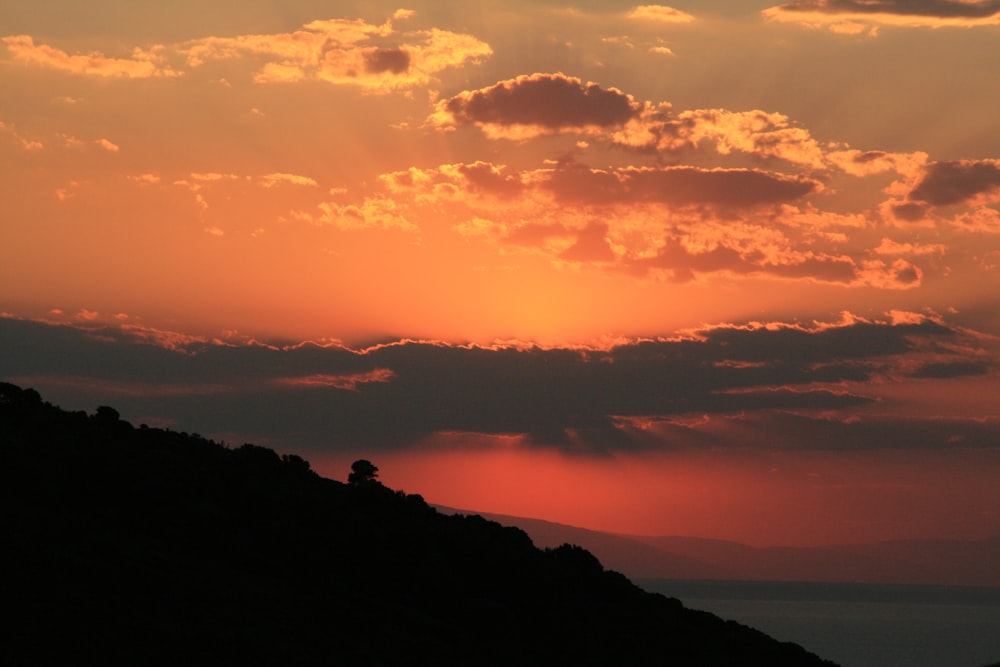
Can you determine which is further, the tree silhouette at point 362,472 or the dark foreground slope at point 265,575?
the tree silhouette at point 362,472

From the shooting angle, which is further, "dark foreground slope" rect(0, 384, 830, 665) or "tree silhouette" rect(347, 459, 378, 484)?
"tree silhouette" rect(347, 459, 378, 484)

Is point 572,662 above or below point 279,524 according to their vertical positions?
below

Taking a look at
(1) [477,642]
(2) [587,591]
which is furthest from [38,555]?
(2) [587,591]

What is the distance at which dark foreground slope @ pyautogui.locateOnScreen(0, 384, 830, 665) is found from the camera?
36.7 metres

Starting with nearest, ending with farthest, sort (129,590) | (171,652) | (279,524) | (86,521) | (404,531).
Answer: (171,652), (129,590), (86,521), (279,524), (404,531)

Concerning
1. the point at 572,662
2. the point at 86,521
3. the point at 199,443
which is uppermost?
the point at 199,443

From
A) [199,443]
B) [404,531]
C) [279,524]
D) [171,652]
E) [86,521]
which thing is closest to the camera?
[171,652]

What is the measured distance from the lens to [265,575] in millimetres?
46594

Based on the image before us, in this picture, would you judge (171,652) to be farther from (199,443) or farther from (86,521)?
(199,443)

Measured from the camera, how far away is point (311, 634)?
4041 centimetres

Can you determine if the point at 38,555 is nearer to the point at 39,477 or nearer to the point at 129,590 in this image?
A: the point at 129,590

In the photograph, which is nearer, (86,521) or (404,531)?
→ (86,521)

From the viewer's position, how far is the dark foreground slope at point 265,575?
1444 inches

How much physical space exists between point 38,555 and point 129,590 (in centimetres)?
327
